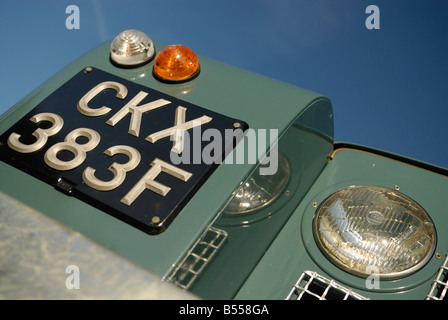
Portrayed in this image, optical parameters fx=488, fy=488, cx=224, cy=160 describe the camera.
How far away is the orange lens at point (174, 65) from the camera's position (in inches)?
42.9

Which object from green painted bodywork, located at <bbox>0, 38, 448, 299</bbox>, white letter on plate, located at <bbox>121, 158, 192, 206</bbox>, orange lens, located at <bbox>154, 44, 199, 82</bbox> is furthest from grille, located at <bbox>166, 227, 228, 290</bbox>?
orange lens, located at <bbox>154, 44, 199, 82</bbox>

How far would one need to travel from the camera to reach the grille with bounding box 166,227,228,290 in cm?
80

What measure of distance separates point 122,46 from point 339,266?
0.68 metres

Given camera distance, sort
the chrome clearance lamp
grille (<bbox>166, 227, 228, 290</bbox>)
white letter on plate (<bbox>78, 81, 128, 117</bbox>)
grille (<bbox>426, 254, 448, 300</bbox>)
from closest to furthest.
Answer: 1. grille (<bbox>166, 227, 228, 290</bbox>)
2. grille (<bbox>426, 254, 448, 300</bbox>)
3. white letter on plate (<bbox>78, 81, 128, 117</bbox>)
4. the chrome clearance lamp

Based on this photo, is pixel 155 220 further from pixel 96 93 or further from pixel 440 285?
pixel 440 285

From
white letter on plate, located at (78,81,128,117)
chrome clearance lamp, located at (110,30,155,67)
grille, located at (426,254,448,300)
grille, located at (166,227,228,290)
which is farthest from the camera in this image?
chrome clearance lamp, located at (110,30,155,67)

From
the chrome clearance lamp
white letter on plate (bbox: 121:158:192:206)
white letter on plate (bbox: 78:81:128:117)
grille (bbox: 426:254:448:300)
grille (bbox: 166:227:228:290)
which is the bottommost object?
grille (bbox: 166:227:228:290)

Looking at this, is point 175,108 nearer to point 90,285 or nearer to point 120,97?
point 120,97

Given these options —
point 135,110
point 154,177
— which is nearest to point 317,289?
point 154,177

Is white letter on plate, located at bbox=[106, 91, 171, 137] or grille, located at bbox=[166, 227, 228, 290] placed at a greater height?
white letter on plate, located at bbox=[106, 91, 171, 137]

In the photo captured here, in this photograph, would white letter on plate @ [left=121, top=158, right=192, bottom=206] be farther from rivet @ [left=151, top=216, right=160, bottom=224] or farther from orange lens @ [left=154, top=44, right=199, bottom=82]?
orange lens @ [left=154, top=44, right=199, bottom=82]

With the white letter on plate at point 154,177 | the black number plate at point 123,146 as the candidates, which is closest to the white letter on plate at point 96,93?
the black number plate at point 123,146
